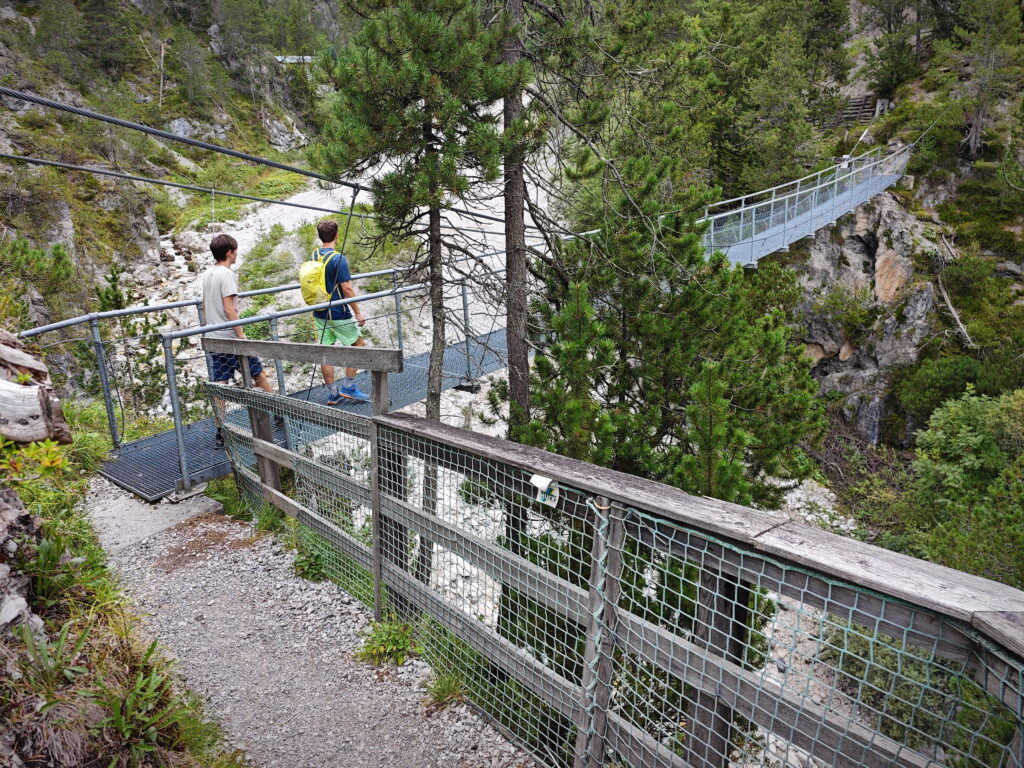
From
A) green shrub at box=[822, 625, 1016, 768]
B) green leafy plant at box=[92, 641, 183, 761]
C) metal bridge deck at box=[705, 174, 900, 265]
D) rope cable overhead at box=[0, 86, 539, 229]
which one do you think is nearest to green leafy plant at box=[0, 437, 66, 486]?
green leafy plant at box=[92, 641, 183, 761]

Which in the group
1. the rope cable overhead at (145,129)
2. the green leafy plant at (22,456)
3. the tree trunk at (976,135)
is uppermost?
the tree trunk at (976,135)

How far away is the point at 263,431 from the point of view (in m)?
4.87

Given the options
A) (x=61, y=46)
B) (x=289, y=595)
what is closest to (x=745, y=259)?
(x=289, y=595)

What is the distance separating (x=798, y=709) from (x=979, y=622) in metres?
0.59

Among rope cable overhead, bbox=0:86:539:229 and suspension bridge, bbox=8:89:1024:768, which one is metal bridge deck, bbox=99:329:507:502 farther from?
rope cable overhead, bbox=0:86:539:229

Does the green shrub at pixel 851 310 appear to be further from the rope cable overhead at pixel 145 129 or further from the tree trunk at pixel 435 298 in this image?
the rope cable overhead at pixel 145 129

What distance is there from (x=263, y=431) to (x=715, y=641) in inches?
158

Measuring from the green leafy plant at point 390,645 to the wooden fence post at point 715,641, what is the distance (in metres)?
1.83

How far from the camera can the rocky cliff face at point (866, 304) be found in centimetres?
1880

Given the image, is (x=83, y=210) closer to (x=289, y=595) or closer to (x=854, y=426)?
(x=289, y=595)

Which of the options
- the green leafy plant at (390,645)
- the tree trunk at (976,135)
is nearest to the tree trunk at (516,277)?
the green leafy plant at (390,645)

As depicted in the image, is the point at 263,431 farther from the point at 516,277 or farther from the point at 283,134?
the point at 283,134

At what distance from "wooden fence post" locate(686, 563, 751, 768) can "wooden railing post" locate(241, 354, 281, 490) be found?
3.80m

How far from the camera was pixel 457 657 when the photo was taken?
3186 mm
